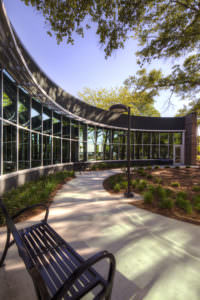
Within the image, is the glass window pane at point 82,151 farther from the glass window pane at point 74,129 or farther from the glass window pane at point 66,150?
the glass window pane at point 66,150

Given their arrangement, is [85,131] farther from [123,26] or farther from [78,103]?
[123,26]

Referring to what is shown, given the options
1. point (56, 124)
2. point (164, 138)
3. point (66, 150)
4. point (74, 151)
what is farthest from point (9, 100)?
point (164, 138)

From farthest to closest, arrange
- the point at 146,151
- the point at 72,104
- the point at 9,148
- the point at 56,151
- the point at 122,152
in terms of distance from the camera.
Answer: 1. the point at 146,151
2. the point at 122,152
3. the point at 72,104
4. the point at 56,151
5. the point at 9,148

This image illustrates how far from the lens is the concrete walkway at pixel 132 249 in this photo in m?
1.77

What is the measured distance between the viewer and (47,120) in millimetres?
9664

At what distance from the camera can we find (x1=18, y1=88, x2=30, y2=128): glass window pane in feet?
22.6

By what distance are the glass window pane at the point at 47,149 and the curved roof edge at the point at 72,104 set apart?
2.61 meters

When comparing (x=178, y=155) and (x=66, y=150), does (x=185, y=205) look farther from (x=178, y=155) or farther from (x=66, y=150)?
(x=178, y=155)

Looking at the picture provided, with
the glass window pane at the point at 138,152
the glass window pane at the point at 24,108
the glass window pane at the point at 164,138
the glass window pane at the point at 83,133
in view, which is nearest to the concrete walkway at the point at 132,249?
the glass window pane at the point at 24,108

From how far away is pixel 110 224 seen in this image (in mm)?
3459

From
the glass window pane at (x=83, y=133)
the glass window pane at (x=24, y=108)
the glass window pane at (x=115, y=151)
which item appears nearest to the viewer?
the glass window pane at (x=24, y=108)

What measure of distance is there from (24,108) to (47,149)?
3.20m

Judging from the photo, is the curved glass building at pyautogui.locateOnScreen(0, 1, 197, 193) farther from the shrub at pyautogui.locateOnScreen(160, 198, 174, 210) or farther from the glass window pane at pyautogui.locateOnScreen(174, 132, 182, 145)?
the shrub at pyautogui.locateOnScreen(160, 198, 174, 210)

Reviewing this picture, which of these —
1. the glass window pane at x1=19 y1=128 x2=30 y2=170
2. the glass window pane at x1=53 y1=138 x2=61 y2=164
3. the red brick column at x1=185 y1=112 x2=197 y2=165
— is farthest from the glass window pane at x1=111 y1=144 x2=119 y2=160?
the glass window pane at x1=19 y1=128 x2=30 y2=170
